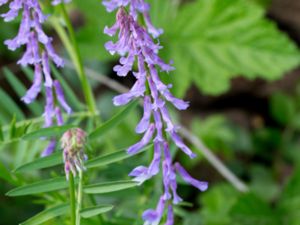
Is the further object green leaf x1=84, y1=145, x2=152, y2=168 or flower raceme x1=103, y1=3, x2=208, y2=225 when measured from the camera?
green leaf x1=84, y1=145, x2=152, y2=168

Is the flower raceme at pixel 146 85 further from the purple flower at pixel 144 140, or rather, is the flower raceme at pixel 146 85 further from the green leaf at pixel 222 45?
the green leaf at pixel 222 45

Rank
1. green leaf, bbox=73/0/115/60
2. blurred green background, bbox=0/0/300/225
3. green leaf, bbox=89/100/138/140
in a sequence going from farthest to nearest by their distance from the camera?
green leaf, bbox=73/0/115/60 → blurred green background, bbox=0/0/300/225 → green leaf, bbox=89/100/138/140

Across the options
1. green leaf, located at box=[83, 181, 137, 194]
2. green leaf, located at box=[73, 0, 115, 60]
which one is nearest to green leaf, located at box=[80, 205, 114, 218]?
green leaf, located at box=[83, 181, 137, 194]

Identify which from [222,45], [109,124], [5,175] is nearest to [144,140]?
[109,124]

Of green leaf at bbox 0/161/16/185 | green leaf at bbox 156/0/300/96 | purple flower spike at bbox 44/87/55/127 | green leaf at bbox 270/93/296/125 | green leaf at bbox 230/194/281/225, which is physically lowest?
green leaf at bbox 230/194/281/225

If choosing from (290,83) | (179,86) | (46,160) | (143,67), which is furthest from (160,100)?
(290,83)

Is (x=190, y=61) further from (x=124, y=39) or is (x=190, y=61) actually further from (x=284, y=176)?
(x=124, y=39)

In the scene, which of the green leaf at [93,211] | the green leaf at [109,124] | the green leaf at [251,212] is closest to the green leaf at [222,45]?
the green leaf at [251,212]

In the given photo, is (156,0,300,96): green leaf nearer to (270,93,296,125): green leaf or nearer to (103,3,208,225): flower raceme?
(270,93,296,125): green leaf
